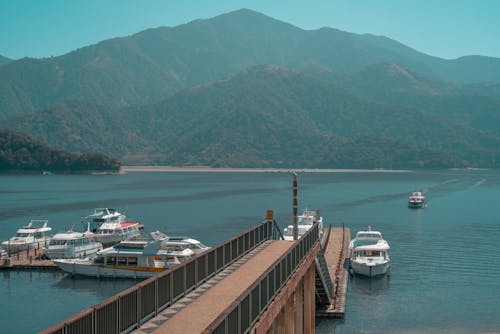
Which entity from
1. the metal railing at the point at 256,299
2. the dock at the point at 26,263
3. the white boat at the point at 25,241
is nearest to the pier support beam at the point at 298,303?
the metal railing at the point at 256,299

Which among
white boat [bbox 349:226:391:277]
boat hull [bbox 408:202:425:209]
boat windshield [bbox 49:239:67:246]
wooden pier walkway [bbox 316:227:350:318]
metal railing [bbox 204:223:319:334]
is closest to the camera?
metal railing [bbox 204:223:319:334]

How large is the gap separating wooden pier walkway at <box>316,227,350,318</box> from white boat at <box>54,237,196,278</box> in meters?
15.4

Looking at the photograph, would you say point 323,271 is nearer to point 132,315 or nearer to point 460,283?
point 460,283

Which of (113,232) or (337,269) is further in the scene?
(113,232)

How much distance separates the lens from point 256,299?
24.2m

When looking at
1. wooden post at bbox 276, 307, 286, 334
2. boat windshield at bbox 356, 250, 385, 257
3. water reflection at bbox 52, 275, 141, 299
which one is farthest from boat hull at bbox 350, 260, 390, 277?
wooden post at bbox 276, 307, 286, 334

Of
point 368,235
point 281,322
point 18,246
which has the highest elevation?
point 281,322

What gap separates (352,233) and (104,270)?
4735cm

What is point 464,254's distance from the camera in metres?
83.4

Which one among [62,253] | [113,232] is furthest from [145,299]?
[113,232]

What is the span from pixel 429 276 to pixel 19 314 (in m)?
41.0

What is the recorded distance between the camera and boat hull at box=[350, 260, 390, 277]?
6531 centimetres

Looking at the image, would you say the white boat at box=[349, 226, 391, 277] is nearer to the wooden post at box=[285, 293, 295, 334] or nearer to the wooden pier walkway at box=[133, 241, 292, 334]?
the wooden pier walkway at box=[133, 241, 292, 334]

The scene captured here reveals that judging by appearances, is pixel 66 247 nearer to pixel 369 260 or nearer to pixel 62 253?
pixel 62 253
